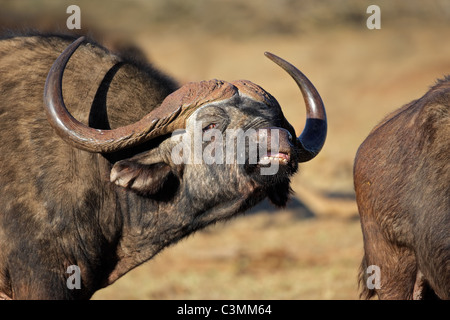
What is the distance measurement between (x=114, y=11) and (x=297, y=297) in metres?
24.3

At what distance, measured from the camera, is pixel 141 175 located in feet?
18.2

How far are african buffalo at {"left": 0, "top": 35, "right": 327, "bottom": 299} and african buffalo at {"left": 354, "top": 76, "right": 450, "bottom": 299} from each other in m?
0.59

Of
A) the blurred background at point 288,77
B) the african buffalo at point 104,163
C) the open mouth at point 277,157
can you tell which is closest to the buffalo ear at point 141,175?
the african buffalo at point 104,163

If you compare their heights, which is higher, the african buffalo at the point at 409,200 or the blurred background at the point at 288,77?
the african buffalo at the point at 409,200

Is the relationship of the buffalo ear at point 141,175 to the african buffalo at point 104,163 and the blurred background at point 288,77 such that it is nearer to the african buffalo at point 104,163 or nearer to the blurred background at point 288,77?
the african buffalo at point 104,163

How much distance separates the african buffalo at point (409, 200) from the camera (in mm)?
5246

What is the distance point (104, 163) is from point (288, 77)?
21.5 m

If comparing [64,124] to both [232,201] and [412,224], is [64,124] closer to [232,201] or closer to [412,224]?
[232,201]

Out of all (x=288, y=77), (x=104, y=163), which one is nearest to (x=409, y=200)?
(x=104, y=163)

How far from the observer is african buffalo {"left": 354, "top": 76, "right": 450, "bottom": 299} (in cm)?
525

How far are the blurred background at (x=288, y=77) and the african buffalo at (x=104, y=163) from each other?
0.85 m

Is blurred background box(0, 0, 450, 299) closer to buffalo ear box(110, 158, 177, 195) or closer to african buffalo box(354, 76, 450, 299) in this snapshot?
buffalo ear box(110, 158, 177, 195)

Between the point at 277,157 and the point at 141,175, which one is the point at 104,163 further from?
the point at 277,157

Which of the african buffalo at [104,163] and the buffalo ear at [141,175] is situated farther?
the buffalo ear at [141,175]
